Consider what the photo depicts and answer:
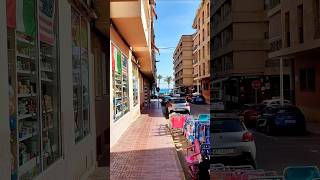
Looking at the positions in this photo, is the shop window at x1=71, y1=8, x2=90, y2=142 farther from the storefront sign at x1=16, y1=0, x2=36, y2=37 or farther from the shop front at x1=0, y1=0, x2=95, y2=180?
the storefront sign at x1=16, y1=0, x2=36, y2=37

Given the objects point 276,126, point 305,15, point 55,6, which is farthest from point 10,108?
point 305,15

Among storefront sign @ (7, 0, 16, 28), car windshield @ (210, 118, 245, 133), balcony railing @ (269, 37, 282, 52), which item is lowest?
car windshield @ (210, 118, 245, 133)

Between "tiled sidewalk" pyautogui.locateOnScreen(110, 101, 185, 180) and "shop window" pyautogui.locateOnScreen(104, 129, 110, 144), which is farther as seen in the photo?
"shop window" pyautogui.locateOnScreen(104, 129, 110, 144)

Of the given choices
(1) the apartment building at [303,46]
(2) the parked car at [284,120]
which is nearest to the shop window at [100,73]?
(2) the parked car at [284,120]

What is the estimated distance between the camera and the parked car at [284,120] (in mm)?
21781

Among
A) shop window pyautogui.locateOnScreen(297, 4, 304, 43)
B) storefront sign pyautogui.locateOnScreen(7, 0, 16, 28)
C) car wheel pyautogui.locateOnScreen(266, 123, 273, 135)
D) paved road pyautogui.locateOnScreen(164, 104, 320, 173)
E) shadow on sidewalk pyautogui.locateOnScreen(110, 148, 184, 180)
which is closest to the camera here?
storefront sign pyautogui.locateOnScreen(7, 0, 16, 28)

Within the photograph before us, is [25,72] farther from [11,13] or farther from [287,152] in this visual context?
[287,152]

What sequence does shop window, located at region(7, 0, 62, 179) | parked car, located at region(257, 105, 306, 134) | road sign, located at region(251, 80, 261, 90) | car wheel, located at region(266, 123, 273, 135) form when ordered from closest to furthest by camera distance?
shop window, located at region(7, 0, 62, 179), parked car, located at region(257, 105, 306, 134), car wheel, located at region(266, 123, 273, 135), road sign, located at region(251, 80, 261, 90)

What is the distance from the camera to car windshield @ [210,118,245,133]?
1167cm

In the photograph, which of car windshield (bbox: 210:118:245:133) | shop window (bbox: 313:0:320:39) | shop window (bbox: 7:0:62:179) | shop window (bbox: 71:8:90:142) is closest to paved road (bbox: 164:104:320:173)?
car windshield (bbox: 210:118:245:133)

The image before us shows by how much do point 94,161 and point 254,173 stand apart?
529cm

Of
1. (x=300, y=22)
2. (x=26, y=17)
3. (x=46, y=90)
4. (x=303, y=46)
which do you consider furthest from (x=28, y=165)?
(x=300, y=22)

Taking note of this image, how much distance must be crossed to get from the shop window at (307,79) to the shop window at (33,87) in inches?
953

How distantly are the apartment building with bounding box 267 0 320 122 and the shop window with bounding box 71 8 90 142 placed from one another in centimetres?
1772
